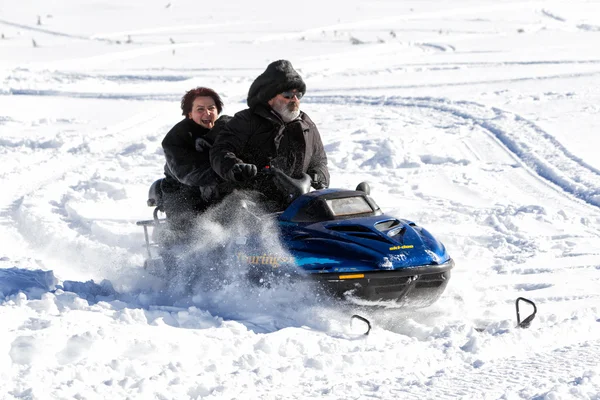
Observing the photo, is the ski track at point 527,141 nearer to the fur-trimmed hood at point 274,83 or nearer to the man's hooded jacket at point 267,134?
the man's hooded jacket at point 267,134

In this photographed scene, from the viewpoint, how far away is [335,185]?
33.0 ft

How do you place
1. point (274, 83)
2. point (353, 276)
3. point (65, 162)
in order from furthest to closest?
point (65, 162) → point (274, 83) → point (353, 276)

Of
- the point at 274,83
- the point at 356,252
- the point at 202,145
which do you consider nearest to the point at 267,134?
the point at 274,83

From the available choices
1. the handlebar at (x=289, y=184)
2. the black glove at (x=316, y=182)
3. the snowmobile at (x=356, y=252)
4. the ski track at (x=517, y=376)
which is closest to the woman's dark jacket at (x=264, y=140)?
the black glove at (x=316, y=182)

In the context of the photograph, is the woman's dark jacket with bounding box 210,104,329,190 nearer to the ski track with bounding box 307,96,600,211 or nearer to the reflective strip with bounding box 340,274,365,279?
the reflective strip with bounding box 340,274,365,279

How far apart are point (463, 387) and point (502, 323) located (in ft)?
3.76

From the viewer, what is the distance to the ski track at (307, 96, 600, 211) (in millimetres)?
9828

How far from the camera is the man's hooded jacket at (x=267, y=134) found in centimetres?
605

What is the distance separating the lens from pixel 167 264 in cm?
658

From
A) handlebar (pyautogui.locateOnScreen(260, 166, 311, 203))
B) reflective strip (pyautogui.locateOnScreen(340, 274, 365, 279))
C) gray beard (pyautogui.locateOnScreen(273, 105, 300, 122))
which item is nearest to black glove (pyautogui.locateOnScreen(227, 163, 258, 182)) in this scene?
handlebar (pyautogui.locateOnScreen(260, 166, 311, 203))

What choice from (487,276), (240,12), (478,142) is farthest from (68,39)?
(487,276)

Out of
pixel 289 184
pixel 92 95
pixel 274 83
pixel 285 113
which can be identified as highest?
pixel 274 83

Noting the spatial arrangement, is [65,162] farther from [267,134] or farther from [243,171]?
[243,171]

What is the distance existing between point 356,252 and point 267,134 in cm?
127
